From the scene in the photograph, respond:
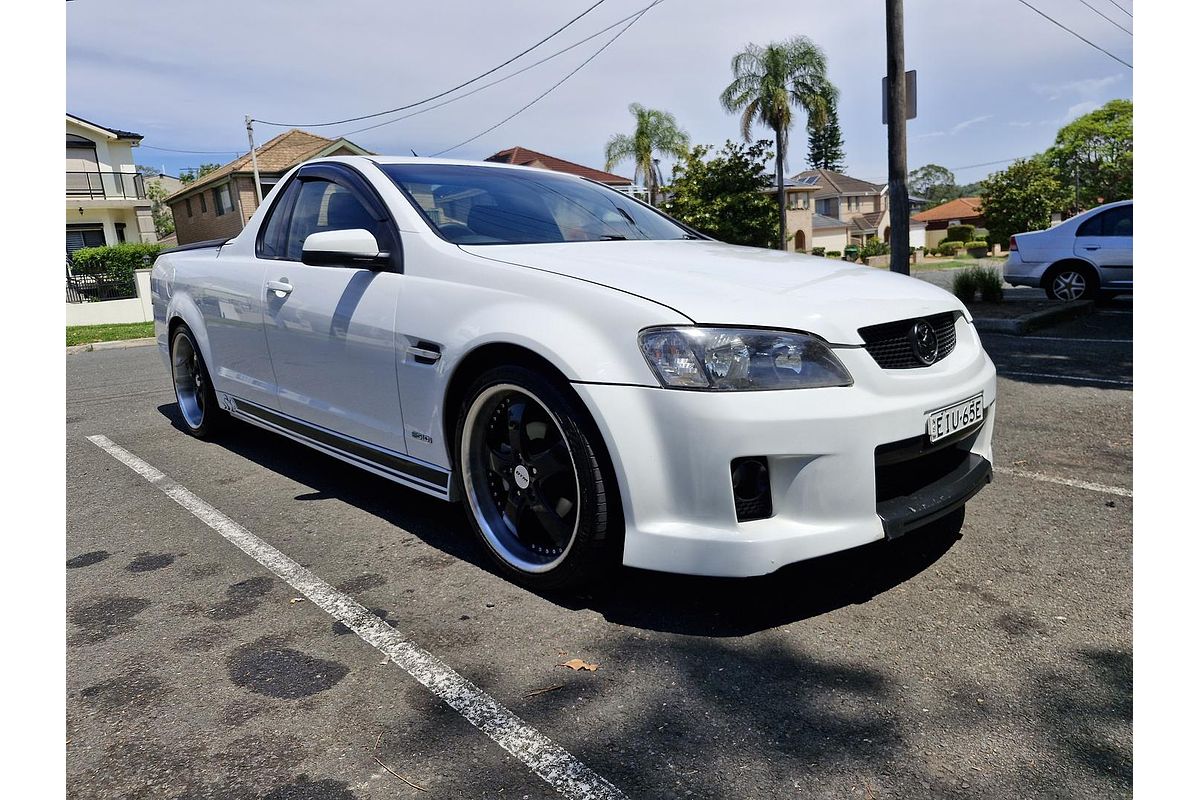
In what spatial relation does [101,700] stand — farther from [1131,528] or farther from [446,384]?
[1131,528]

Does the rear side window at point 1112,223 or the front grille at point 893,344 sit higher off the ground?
the rear side window at point 1112,223

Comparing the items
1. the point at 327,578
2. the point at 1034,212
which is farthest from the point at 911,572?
the point at 1034,212

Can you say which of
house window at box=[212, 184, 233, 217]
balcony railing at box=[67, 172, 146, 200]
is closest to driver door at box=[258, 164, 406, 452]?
house window at box=[212, 184, 233, 217]

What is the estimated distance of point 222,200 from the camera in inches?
1532

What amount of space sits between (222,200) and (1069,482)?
4138 centimetres

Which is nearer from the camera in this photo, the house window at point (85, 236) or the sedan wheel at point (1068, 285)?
the sedan wheel at point (1068, 285)

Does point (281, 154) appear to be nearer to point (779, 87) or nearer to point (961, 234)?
point (779, 87)

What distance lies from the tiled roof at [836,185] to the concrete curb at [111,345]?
2746 inches

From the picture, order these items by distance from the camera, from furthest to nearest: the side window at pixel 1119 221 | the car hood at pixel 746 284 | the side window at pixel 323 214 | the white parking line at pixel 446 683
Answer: the side window at pixel 1119 221
the side window at pixel 323 214
the car hood at pixel 746 284
the white parking line at pixel 446 683

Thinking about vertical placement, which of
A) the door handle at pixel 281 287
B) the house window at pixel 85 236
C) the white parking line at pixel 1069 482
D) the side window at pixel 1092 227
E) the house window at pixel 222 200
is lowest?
the white parking line at pixel 1069 482

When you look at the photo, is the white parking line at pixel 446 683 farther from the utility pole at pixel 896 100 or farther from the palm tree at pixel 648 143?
the palm tree at pixel 648 143

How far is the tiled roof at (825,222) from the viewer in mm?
69500

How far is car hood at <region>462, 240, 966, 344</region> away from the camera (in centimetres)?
255

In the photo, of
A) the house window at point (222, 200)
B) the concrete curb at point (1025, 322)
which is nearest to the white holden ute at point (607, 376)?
the concrete curb at point (1025, 322)
